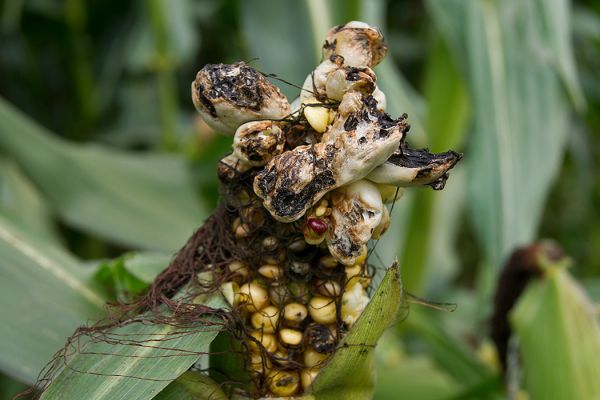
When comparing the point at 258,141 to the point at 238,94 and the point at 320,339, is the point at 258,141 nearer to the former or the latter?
the point at 238,94

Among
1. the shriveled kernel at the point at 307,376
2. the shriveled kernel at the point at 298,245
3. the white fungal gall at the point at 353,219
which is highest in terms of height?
the white fungal gall at the point at 353,219

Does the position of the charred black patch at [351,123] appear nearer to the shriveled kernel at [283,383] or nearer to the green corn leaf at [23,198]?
the shriveled kernel at [283,383]

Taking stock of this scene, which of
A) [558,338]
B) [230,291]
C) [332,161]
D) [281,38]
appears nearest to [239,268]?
[230,291]

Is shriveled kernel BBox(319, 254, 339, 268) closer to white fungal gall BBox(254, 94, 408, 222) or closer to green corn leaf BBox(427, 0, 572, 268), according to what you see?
white fungal gall BBox(254, 94, 408, 222)

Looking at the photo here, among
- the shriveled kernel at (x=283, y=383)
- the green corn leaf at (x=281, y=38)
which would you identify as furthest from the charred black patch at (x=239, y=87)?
the green corn leaf at (x=281, y=38)

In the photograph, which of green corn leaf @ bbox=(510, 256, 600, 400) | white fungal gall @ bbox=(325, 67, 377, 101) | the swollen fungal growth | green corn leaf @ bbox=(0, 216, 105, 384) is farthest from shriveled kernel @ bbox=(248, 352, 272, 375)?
green corn leaf @ bbox=(510, 256, 600, 400)
